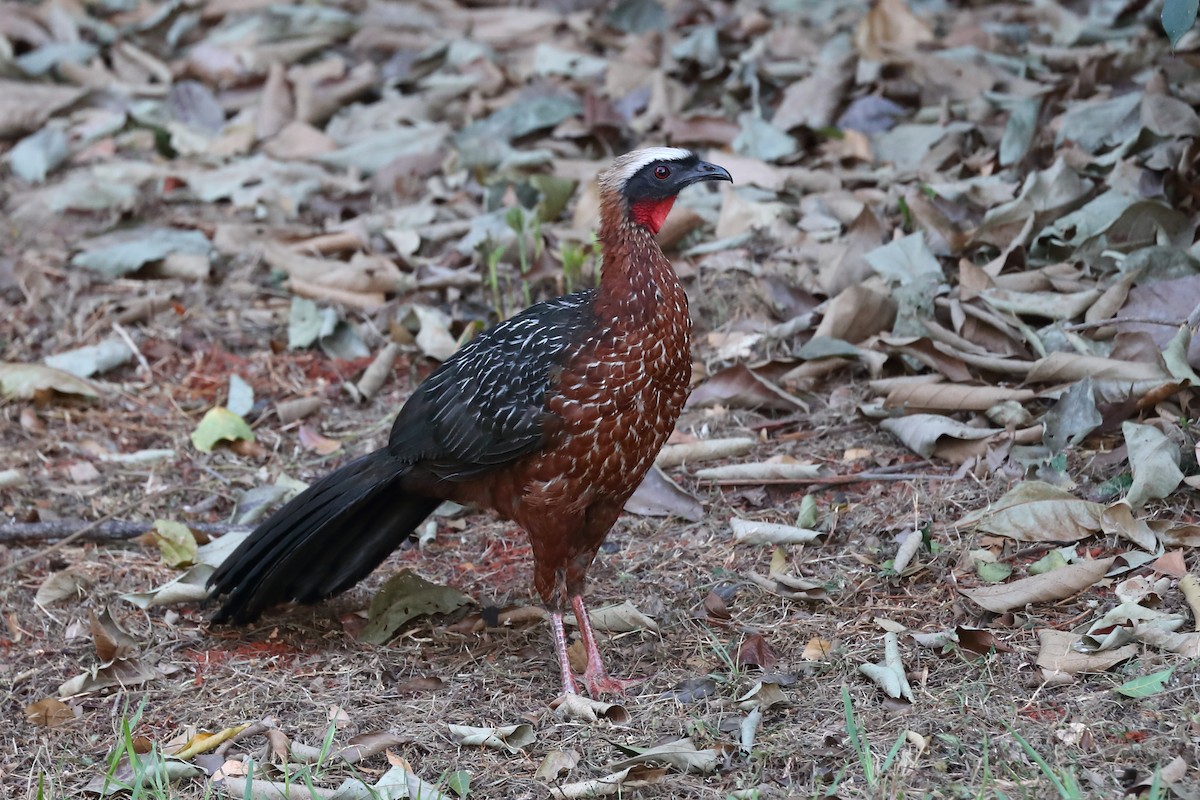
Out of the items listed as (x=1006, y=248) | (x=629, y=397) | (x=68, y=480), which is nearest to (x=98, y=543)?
(x=68, y=480)

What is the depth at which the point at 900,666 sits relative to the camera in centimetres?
380

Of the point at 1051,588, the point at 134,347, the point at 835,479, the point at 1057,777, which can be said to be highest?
the point at 1057,777

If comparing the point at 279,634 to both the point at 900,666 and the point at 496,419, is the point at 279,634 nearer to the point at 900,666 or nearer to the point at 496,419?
the point at 496,419

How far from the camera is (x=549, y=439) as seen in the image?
13.5 feet

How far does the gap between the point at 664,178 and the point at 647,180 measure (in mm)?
60

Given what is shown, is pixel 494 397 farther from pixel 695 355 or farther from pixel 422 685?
pixel 695 355

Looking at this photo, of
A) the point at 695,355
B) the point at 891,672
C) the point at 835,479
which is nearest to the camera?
the point at 891,672

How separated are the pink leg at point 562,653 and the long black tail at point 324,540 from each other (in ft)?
2.26

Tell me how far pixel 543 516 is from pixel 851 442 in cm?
149

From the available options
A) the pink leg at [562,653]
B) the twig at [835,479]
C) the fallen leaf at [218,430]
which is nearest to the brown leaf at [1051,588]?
the twig at [835,479]

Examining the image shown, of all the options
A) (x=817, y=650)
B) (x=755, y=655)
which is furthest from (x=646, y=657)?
(x=817, y=650)

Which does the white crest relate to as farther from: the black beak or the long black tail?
the long black tail

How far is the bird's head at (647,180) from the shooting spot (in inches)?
167

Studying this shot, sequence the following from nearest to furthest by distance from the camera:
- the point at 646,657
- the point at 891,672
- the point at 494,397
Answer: the point at 891,672, the point at 494,397, the point at 646,657
